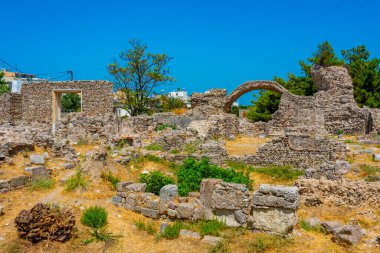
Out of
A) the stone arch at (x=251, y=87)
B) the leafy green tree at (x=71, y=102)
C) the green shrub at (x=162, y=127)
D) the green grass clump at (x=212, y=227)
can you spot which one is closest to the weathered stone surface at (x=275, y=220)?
the green grass clump at (x=212, y=227)

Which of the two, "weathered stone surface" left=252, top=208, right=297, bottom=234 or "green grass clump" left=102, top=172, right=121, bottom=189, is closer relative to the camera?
"weathered stone surface" left=252, top=208, right=297, bottom=234

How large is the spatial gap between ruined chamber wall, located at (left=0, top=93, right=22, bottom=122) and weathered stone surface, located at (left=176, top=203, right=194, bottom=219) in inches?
898

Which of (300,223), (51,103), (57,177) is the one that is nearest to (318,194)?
(300,223)

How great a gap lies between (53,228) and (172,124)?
14403mm

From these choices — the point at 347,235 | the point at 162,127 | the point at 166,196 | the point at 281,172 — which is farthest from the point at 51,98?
the point at 347,235

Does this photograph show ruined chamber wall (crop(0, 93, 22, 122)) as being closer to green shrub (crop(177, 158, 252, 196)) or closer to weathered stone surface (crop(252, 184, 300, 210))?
green shrub (crop(177, 158, 252, 196))

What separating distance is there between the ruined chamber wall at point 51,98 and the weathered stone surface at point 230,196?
64.0 ft

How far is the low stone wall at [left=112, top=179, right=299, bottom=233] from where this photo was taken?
6879mm

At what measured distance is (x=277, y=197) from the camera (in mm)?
6902

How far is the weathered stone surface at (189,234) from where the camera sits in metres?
7.00

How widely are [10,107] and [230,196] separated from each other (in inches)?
941

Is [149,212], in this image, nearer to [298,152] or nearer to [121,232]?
[121,232]

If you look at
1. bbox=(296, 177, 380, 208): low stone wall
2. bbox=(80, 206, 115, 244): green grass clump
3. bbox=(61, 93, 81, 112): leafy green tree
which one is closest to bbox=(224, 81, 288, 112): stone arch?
bbox=(296, 177, 380, 208): low stone wall

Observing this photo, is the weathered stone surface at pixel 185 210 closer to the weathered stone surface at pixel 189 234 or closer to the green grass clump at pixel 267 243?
the weathered stone surface at pixel 189 234
